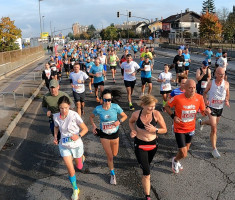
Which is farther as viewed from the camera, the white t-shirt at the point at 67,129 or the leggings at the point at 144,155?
the white t-shirt at the point at 67,129

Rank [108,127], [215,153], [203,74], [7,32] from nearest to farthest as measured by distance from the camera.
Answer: [108,127] < [215,153] < [203,74] < [7,32]

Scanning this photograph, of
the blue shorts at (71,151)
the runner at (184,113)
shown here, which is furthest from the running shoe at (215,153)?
the blue shorts at (71,151)

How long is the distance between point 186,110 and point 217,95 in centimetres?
135

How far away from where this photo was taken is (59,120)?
405cm

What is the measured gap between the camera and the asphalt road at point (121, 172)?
412 cm

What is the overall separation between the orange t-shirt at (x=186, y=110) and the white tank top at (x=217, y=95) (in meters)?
0.99

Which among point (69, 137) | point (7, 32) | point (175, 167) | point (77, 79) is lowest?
point (175, 167)

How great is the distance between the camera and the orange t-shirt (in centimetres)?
436

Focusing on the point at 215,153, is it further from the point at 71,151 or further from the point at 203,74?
the point at 203,74

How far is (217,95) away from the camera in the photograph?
5273 millimetres

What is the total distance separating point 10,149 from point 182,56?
29.8ft

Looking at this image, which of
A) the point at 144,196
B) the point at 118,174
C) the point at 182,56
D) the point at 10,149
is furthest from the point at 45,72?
the point at 144,196

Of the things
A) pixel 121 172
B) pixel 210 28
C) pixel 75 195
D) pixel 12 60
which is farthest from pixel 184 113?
pixel 210 28

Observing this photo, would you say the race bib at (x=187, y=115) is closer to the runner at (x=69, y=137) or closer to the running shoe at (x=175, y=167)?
the running shoe at (x=175, y=167)
